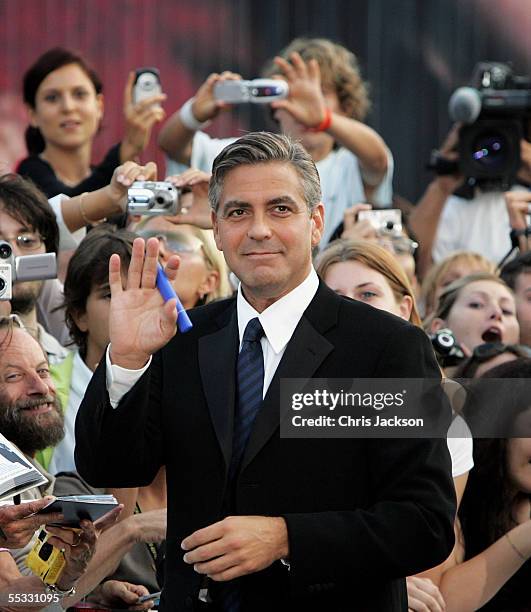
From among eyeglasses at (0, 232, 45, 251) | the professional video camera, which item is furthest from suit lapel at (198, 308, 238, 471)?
the professional video camera

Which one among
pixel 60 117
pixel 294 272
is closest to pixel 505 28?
pixel 60 117

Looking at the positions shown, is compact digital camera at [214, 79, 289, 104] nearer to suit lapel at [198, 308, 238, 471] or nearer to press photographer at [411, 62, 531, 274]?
press photographer at [411, 62, 531, 274]

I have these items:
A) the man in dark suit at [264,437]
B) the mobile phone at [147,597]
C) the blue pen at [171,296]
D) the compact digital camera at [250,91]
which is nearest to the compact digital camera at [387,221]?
the compact digital camera at [250,91]

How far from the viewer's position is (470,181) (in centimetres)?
575

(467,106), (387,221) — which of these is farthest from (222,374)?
(467,106)

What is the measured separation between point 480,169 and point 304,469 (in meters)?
3.36

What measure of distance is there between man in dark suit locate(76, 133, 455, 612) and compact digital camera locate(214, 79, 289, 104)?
6.99ft

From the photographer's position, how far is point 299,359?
2.63m

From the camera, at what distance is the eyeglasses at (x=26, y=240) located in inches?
160

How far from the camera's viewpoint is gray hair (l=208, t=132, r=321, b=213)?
269cm

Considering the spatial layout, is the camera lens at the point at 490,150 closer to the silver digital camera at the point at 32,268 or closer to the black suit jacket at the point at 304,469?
the silver digital camera at the point at 32,268

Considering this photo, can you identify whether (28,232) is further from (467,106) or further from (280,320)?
(467,106)

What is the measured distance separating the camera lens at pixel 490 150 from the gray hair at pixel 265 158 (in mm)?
3020

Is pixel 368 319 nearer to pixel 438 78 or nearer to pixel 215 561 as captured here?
pixel 215 561
